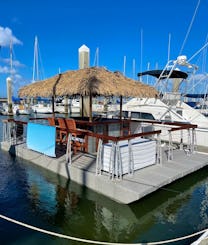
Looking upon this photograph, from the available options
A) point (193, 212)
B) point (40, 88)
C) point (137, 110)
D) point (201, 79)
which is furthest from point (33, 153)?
point (201, 79)

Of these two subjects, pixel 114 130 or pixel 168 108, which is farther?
pixel 168 108

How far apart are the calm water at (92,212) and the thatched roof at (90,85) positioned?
2.98m

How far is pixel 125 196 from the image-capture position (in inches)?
183

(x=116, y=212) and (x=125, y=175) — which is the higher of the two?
(x=125, y=175)

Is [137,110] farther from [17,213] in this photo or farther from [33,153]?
[17,213]

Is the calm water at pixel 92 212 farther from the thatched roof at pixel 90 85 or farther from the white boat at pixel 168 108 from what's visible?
the white boat at pixel 168 108

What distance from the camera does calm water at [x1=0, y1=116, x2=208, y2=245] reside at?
3.77m

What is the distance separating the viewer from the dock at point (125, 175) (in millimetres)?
4777

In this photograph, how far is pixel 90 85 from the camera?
667cm

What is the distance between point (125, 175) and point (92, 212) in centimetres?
134

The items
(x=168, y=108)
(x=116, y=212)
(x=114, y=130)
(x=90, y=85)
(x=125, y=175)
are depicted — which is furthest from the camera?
(x=168, y=108)

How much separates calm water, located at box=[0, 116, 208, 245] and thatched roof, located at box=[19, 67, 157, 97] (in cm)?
298

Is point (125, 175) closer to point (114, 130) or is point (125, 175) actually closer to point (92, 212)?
point (92, 212)

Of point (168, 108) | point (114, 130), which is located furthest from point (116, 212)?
point (168, 108)
